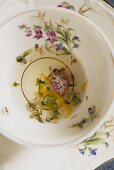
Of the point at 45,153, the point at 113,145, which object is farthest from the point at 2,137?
the point at 113,145

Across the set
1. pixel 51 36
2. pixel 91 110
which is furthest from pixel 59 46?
pixel 91 110

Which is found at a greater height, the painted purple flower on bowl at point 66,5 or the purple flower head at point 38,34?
the painted purple flower on bowl at point 66,5

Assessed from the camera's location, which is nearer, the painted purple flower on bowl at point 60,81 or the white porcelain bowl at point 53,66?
the white porcelain bowl at point 53,66

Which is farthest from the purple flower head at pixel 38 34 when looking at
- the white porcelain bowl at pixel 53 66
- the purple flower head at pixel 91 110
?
the purple flower head at pixel 91 110

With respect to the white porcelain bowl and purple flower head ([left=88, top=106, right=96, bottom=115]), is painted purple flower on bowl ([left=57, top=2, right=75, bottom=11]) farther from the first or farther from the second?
purple flower head ([left=88, top=106, right=96, bottom=115])

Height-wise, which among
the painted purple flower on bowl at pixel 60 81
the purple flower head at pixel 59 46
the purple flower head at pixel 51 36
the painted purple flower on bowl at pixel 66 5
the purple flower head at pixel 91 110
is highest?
the painted purple flower on bowl at pixel 66 5

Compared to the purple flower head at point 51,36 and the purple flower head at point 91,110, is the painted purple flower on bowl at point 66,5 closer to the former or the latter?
the purple flower head at point 51,36
